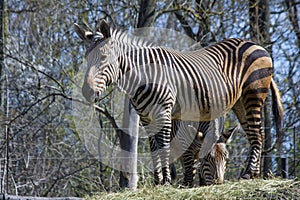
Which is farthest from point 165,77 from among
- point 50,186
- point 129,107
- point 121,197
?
point 50,186

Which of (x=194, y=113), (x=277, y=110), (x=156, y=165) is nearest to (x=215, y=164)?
(x=194, y=113)

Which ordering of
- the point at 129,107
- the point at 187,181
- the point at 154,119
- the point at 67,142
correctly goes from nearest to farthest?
the point at 154,119, the point at 187,181, the point at 129,107, the point at 67,142

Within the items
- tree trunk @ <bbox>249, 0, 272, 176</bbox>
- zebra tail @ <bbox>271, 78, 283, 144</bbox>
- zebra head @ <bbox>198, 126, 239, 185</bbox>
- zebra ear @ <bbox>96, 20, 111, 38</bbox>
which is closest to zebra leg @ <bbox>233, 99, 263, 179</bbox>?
zebra head @ <bbox>198, 126, 239, 185</bbox>

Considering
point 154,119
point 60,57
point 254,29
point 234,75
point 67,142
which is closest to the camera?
point 154,119

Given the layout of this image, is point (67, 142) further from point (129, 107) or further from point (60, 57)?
point (129, 107)

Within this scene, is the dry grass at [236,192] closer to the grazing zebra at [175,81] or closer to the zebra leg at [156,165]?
the zebra leg at [156,165]

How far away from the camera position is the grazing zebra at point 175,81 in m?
4.86

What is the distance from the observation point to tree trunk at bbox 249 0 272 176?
9684 mm

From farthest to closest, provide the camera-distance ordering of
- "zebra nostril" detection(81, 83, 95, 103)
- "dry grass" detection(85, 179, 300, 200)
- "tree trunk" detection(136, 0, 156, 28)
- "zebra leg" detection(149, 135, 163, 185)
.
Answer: "tree trunk" detection(136, 0, 156, 28) < "zebra leg" detection(149, 135, 163, 185) < "zebra nostril" detection(81, 83, 95, 103) < "dry grass" detection(85, 179, 300, 200)

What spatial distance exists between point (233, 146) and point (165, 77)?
591cm

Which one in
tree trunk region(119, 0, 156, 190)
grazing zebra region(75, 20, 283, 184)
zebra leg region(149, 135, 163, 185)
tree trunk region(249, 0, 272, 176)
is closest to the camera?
grazing zebra region(75, 20, 283, 184)

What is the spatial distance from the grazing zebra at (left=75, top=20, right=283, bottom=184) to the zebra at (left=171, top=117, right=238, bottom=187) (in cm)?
35

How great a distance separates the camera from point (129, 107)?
8273 mm

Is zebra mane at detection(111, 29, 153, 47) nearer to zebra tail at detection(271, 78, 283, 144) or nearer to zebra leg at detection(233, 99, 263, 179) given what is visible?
zebra leg at detection(233, 99, 263, 179)
